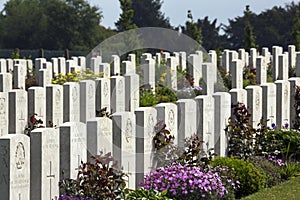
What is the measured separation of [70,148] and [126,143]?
3.84 feet

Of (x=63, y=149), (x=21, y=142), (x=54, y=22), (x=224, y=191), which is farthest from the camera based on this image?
(x=54, y=22)

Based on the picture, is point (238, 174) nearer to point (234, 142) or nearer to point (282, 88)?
point (234, 142)

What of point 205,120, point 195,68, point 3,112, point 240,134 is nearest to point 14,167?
point 205,120

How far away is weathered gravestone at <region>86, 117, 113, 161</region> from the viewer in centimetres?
910

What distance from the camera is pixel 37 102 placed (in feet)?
44.5

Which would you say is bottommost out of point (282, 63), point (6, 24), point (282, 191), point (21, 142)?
point (282, 191)

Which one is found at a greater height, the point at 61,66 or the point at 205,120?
the point at 61,66

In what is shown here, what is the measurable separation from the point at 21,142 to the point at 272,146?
17.7 feet

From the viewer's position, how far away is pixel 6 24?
58.2 meters

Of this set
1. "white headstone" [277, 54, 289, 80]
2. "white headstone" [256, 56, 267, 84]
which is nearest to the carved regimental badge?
"white headstone" [256, 56, 267, 84]

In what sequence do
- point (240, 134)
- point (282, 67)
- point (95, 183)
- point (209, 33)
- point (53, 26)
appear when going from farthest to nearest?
point (209, 33)
point (53, 26)
point (282, 67)
point (240, 134)
point (95, 183)

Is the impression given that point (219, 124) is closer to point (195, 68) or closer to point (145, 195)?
point (145, 195)

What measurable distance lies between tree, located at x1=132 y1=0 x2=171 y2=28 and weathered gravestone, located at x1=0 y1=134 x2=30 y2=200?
5881 centimetres

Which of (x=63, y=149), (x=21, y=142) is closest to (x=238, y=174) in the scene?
(x=63, y=149)
